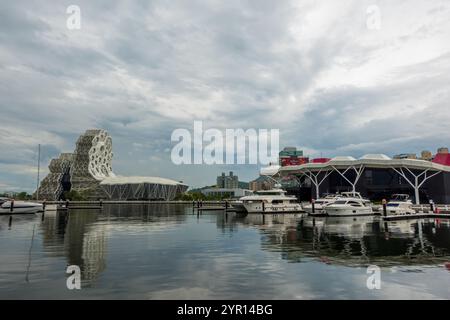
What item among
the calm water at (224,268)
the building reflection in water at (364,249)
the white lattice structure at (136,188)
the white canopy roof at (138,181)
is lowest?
the building reflection in water at (364,249)

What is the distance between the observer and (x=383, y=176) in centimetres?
10419

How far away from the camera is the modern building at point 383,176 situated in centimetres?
8900

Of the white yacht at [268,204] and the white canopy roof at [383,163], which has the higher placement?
the white canopy roof at [383,163]

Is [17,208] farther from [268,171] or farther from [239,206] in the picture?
[268,171]

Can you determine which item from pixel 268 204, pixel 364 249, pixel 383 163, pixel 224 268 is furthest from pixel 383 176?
pixel 224 268

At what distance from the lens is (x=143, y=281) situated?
15.3 meters

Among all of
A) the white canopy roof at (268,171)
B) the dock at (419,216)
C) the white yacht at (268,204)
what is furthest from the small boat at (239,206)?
the white canopy roof at (268,171)

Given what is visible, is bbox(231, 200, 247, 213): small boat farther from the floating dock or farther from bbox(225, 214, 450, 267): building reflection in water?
bbox(225, 214, 450, 267): building reflection in water

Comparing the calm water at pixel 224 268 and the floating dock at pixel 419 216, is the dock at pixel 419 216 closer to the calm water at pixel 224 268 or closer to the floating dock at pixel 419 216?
the floating dock at pixel 419 216

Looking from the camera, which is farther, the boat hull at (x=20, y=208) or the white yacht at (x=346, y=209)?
the boat hull at (x=20, y=208)

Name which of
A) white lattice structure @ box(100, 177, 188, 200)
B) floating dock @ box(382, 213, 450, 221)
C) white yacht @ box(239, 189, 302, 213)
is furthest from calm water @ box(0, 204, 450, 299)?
white lattice structure @ box(100, 177, 188, 200)

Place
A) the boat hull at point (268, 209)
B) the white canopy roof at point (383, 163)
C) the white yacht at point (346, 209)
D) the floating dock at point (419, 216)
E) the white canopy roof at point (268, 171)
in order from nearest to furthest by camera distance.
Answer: the floating dock at point (419, 216) < the white yacht at point (346, 209) < the boat hull at point (268, 209) < the white canopy roof at point (383, 163) < the white canopy roof at point (268, 171)

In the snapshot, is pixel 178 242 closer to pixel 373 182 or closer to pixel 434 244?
pixel 434 244
